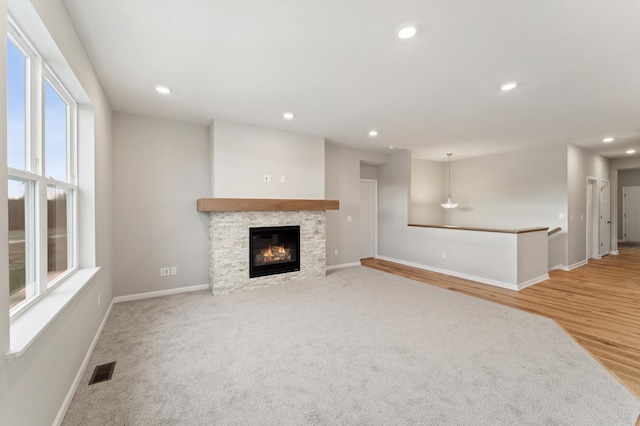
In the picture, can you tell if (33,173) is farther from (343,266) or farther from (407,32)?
(343,266)

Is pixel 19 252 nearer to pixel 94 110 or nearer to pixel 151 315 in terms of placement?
pixel 94 110

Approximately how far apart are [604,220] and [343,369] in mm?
8861

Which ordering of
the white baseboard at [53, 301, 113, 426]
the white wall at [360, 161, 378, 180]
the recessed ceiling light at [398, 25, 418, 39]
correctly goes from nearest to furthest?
1. the white baseboard at [53, 301, 113, 426]
2. the recessed ceiling light at [398, 25, 418, 39]
3. the white wall at [360, 161, 378, 180]

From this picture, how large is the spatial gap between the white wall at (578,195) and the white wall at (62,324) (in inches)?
300

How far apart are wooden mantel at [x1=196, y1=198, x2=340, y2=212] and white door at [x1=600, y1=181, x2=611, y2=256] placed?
7.40 metres

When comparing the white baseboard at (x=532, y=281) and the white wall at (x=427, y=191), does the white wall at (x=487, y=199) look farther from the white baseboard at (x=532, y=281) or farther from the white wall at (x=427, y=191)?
the white baseboard at (x=532, y=281)

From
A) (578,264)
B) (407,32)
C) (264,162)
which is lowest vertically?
(578,264)

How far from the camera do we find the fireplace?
15.1 feet

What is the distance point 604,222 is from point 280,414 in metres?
9.51

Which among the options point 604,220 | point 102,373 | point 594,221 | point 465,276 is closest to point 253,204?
point 102,373

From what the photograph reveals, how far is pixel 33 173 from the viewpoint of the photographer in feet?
5.89

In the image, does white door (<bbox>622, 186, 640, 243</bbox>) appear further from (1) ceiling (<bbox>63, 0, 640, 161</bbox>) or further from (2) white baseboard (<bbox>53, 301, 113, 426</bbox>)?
(2) white baseboard (<bbox>53, 301, 113, 426</bbox>)

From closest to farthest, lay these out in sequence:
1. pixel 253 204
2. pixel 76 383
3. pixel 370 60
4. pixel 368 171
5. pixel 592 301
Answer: pixel 76 383
pixel 370 60
pixel 592 301
pixel 253 204
pixel 368 171

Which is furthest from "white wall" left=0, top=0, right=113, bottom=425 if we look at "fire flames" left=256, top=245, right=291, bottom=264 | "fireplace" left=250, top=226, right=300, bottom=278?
"fire flames" left=256, top=245, right=291, bottom=264
